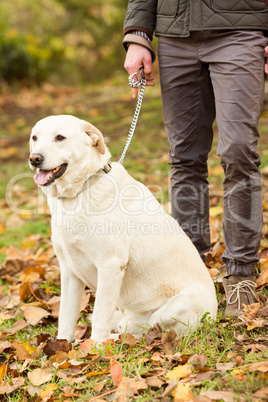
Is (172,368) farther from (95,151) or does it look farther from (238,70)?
(238,70)

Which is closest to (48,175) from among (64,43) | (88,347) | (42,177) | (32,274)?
(42,177)

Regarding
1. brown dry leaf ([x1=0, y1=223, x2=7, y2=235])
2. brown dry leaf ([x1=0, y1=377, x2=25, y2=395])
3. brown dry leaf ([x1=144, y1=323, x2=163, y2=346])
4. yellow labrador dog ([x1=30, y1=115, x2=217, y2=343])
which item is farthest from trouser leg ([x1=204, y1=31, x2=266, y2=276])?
brown dry leaf ([x1=0, y1=223, x2=7, y2=235])

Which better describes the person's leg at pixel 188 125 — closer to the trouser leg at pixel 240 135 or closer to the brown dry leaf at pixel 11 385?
the trouser leg at pixel 240 135

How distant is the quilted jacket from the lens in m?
3.04

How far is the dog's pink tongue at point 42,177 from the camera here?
2.88 meters

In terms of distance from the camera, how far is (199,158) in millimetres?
Answer: 3641

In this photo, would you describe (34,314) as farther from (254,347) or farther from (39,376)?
(254,347)

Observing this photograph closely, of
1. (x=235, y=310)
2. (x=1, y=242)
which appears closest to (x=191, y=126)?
(x=235, y=310)

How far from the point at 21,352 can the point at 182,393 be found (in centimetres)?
120

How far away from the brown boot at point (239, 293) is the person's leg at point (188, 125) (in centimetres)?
67

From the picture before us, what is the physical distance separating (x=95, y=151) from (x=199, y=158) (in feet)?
3.08

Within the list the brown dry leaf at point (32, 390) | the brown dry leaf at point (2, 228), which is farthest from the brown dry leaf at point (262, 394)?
the brown dry leaf at point (2, 228)

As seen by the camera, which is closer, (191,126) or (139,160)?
(191,126)

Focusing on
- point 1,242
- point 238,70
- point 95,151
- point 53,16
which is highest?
point 53,16
